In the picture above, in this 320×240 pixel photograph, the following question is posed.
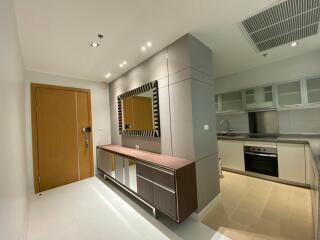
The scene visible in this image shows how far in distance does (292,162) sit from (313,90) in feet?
4.75

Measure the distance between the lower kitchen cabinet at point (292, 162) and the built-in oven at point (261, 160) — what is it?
0.09 meters

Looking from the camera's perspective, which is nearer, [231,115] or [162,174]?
[162,174]

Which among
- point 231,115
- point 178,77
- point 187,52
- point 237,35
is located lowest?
point 231,115

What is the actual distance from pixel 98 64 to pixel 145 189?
257cm

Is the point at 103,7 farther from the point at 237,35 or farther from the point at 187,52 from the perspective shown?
the point at 237,35

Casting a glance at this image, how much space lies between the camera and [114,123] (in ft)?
13.4

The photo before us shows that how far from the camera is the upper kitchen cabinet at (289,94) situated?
2980mm

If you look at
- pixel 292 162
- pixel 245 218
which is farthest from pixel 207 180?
pixel 292 162

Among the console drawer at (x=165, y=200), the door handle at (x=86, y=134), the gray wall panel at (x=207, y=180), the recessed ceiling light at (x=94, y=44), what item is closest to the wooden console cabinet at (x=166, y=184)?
the console drawer at (x=165, y=200)

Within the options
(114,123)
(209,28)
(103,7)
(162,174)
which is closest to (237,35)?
(209,28)

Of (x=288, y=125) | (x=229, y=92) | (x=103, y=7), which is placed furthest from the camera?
(x=229, y=92)

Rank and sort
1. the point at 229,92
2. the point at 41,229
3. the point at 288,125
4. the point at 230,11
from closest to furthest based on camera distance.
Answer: the point at 230,11
the point at 41,229
the point at 288,125
the point at 229,92

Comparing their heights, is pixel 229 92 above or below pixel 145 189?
above

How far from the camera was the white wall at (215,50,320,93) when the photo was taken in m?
2.90
